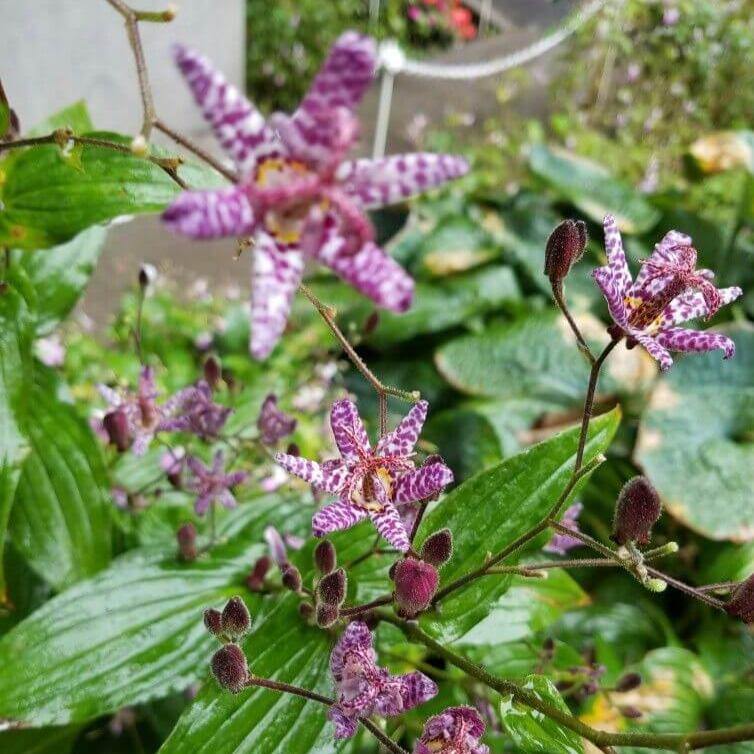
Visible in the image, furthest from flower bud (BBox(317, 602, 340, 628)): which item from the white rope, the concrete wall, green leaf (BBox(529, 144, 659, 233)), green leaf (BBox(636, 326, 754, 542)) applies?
the white rope

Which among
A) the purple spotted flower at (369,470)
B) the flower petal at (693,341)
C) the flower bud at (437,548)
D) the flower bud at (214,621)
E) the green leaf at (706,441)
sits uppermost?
the flower petal at (693,341)

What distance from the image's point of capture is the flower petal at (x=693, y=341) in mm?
460

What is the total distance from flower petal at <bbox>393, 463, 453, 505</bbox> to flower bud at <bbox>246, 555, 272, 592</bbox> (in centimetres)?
16

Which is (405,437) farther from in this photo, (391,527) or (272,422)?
(272,422)

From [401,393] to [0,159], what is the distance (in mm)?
361

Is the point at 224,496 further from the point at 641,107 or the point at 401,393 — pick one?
the point at 641,107

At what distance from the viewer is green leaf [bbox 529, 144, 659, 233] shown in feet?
6.81

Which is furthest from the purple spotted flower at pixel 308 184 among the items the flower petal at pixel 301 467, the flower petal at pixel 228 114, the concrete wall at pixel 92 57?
the concrete wall at pixel 92 57

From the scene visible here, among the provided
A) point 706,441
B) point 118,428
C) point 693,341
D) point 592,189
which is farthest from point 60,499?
point 592,189

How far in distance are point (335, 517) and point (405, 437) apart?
0.25 ft

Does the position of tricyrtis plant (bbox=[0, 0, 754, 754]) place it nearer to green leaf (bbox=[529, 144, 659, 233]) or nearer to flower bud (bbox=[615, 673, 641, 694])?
flower bud (bbox=[615, 673, 641, 694])

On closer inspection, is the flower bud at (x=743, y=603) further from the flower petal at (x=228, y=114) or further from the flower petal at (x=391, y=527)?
the flower petal at (x=228, y=114)

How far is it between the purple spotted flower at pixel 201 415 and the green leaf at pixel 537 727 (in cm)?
33

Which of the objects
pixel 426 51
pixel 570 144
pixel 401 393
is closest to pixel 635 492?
pixel 401 393
